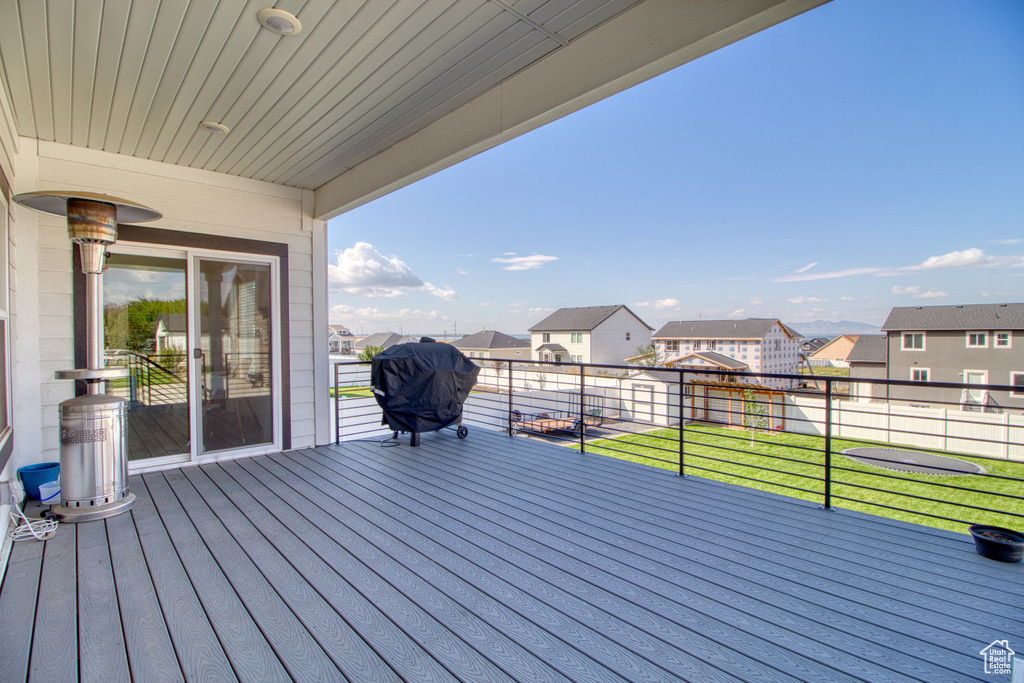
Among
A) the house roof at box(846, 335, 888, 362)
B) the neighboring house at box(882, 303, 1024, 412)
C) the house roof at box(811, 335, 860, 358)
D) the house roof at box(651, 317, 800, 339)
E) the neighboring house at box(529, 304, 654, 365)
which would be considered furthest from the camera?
the neighboring house at box(529, 304, 654, 365)

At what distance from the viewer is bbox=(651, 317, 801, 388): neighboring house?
83.8 ft

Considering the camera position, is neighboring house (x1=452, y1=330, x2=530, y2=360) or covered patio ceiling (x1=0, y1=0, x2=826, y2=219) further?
neighboring house (x1=452, y1=330, x2=530, y2=360)

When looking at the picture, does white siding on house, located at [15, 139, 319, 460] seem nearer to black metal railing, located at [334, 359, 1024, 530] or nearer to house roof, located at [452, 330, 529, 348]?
black metal railing, located at [334, 359, 1024, 530]

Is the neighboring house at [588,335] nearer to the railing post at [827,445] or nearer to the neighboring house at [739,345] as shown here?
the neighboring house at [739,345]

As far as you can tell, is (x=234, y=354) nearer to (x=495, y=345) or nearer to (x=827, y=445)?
(x=827, y=445)

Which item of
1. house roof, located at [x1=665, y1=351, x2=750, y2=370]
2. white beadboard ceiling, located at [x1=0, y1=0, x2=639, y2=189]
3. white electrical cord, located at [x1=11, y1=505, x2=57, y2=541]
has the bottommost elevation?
house roof, located at [x1=665, y1=351, x2=750, y2=370]

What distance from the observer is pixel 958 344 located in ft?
46.9

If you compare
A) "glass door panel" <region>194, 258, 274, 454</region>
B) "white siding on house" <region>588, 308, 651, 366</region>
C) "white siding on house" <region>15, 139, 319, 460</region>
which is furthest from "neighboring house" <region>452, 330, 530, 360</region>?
"glass door panel" <region>194, 258, 274, 454</region>

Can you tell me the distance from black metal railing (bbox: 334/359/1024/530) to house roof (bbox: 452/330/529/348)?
12.5m

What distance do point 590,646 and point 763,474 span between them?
10287 millimetres

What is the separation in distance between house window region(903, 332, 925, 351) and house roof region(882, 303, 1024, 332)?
8.5 inches

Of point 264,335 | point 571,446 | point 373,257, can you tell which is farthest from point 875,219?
point 264,335

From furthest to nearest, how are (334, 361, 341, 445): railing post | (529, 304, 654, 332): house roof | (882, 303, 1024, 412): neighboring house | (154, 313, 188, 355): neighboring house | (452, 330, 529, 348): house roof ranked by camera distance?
(452, 330, 529, 348): house roof < (529, 304, 654, 332): house roof < (882, 303, 1024, 412): neighboring house < (334, 361, 341, 445): railing post < (154, 313, 188, 355): neighboring house

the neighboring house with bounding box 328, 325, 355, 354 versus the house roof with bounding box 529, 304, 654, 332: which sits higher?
the house roof with bounding box 529, 304, 654, 332
